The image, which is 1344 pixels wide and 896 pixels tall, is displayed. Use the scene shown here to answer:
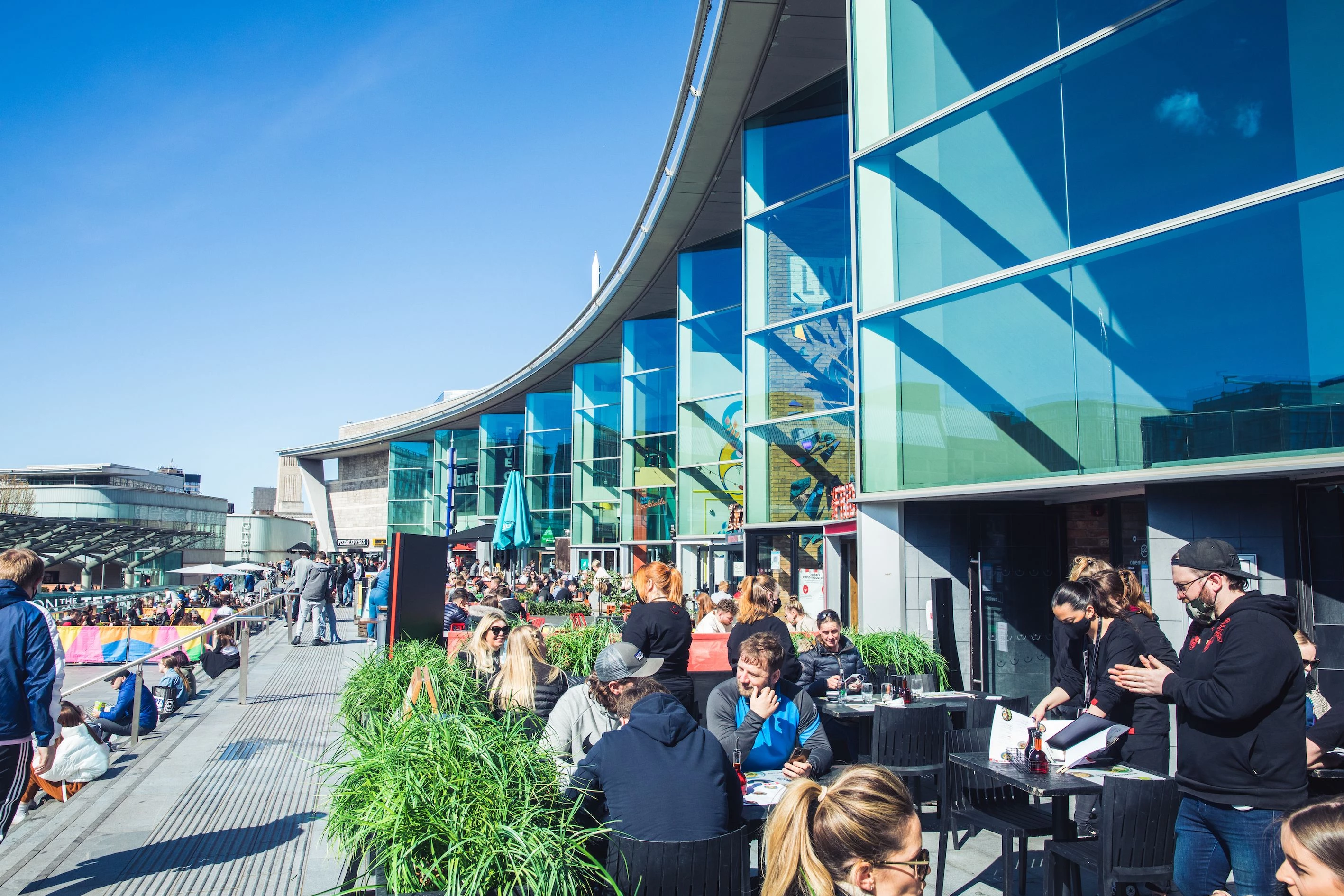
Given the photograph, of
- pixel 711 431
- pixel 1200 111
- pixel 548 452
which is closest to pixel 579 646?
pixel 1200 111

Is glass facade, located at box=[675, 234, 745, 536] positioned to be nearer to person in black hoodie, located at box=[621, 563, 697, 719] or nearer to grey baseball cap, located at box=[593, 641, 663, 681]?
person in black hoodie, located at box=[621, 563, 697, 719]

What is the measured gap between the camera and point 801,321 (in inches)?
690

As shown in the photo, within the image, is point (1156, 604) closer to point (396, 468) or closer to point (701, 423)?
point (701, 423)

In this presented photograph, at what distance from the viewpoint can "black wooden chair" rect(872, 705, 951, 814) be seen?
5984mm

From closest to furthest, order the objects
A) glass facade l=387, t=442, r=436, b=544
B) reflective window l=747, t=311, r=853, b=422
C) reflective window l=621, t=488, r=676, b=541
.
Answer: reflective window l=747, t=311, r=853, b=422 < reflective window l=621, t=488, r=676, b=541 < glass facade l=387, t=442, r=436, b=544

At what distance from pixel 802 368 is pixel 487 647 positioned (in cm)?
1149

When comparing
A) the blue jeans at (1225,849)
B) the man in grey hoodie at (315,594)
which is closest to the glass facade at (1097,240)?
the blue jeans at (1225,849)

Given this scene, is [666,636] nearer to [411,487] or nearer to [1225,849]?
[1225,849]

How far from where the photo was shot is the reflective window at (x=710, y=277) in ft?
79.4

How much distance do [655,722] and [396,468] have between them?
62.7 meters

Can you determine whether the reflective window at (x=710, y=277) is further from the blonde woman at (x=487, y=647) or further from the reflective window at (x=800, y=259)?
the blonde woman at (x=487, y=647)

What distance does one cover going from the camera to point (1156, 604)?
8375 millimetres

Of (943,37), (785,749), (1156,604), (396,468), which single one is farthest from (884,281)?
(396,468)

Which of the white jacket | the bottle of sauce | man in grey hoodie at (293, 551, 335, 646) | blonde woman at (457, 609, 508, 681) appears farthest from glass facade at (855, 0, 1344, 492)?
man in grey hoodie at (293, 551, 335, 646)
